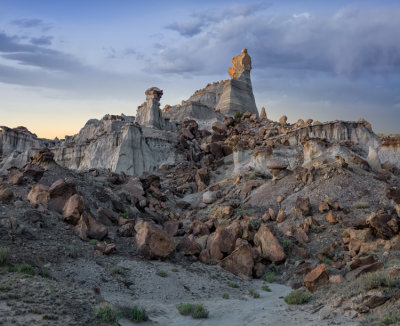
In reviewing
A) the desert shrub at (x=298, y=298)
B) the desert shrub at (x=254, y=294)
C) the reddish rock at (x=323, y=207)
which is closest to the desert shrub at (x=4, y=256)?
the desert shrub at (x=254, y=294)

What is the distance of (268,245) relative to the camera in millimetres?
17891

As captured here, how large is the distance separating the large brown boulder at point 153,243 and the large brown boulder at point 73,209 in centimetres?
296

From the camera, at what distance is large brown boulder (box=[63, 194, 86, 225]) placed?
17031mm

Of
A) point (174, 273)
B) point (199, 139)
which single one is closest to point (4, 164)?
point (199, 139)

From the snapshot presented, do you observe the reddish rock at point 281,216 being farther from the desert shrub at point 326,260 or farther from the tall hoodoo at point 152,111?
the tall hoodoo at point 152,111

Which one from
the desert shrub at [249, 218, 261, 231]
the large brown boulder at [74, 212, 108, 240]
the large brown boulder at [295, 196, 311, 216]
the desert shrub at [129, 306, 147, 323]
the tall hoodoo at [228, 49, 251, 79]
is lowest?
the desert shrub at [129, 306, 147, 323]

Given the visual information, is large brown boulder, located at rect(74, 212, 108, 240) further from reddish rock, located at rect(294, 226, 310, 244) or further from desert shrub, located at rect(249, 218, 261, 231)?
reddish rock, located at rect(294, 226, 310, 244)

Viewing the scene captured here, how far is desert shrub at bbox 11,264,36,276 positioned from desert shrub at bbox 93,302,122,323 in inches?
124

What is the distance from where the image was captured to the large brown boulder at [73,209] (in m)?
17.0

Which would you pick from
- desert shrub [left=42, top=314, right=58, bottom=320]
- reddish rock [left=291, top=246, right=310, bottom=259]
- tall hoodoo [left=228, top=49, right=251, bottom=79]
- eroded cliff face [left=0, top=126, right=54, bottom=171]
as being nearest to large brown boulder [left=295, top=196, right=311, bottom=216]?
reddish rock [left=291, top=246, right=310, bottom=259]

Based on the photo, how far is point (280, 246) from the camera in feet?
58.2

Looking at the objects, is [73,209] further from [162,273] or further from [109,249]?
[162,273]

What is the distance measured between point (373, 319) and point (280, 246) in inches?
364

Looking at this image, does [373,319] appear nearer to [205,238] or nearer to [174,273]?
[174,273]
